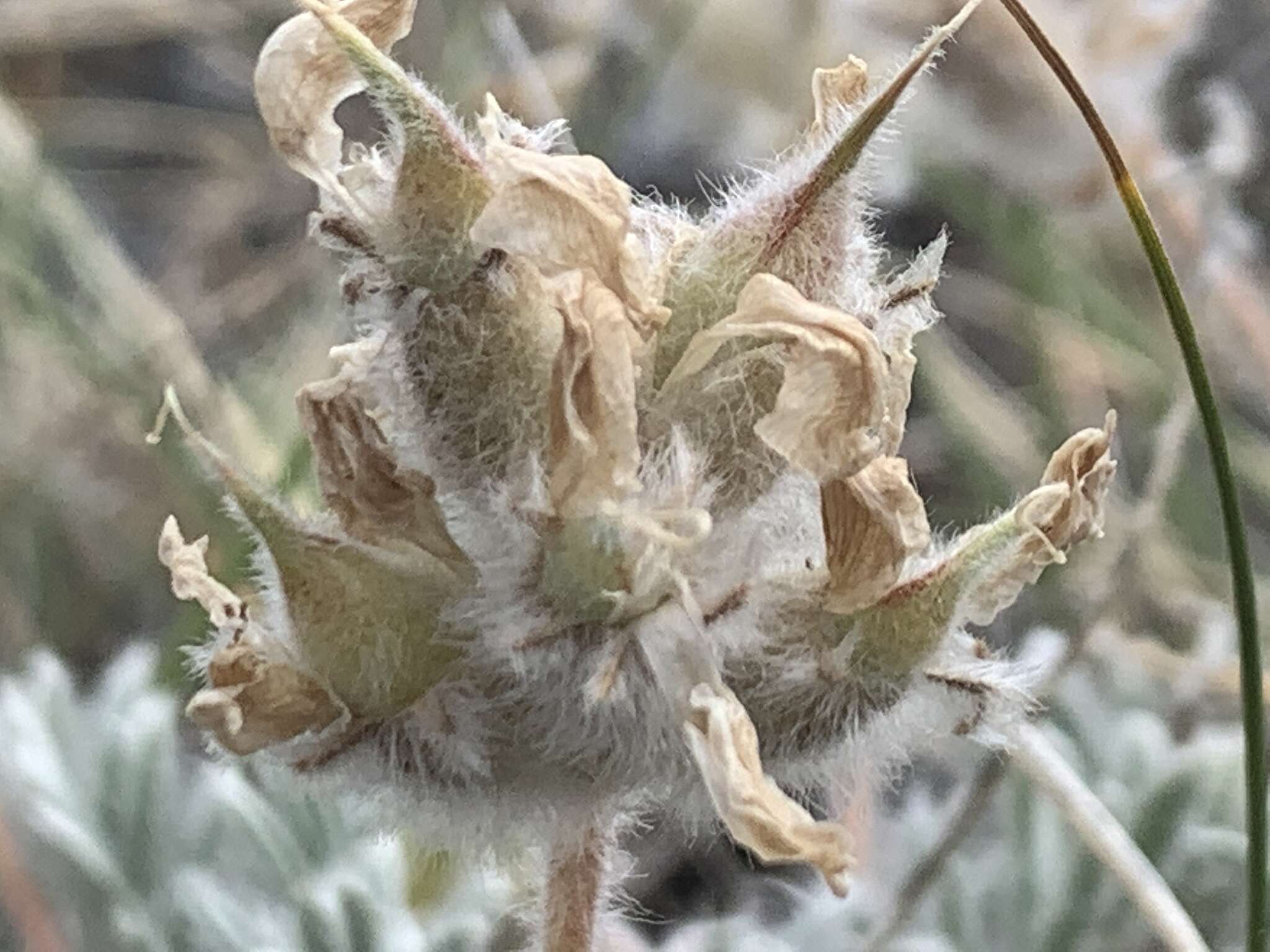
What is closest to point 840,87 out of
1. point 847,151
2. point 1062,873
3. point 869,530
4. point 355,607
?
point 847,151

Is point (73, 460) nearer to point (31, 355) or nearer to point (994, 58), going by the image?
point (31, 355)

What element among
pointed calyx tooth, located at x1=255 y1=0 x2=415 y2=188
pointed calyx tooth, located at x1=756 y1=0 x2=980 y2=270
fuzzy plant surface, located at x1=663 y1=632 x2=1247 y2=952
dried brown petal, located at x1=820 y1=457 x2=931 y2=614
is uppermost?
pointed calyx tooth, located at x1=756 y1=0 x2=980 y2=270

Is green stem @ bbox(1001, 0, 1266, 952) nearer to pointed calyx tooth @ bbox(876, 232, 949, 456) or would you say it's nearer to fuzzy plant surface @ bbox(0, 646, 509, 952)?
pointed calyx tooth @ bbox(876, 232, 949, 456)

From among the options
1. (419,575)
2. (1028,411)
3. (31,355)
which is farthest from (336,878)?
(1028,411)

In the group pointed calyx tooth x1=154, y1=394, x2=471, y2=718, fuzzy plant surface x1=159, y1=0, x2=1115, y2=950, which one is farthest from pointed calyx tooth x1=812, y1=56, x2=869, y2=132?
pointed calyx tooth x1=154, y1=394, x2=471, y2=718

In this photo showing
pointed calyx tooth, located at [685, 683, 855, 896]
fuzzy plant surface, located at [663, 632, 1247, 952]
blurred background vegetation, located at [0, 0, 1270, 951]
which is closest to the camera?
pointed calyx tooth, located at [685, 683, 855, 896]
